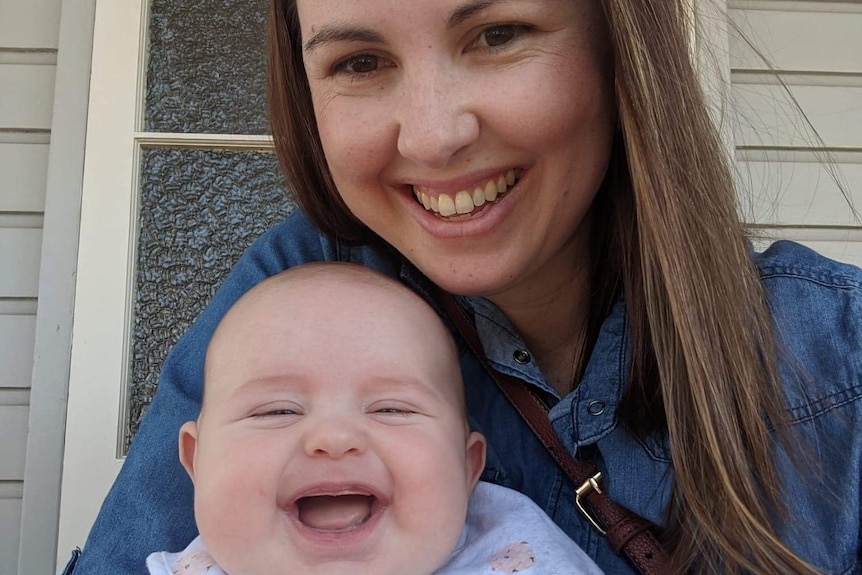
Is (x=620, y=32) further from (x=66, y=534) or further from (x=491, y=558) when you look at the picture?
(x=66, y=534)

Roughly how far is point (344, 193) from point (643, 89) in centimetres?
54

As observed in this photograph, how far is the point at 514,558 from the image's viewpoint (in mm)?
1117

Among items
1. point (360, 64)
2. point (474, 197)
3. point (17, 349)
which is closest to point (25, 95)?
point (17, 349)

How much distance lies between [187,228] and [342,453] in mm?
1819

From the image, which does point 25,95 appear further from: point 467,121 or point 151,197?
point 467,121

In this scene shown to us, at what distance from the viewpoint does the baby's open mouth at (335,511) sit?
105 centimetres

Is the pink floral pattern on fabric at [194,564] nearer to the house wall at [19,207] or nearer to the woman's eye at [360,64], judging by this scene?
the woman's eye at [360,64]

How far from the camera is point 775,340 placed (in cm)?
112

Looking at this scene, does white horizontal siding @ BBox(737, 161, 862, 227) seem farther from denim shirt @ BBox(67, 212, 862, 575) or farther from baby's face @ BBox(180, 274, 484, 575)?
baby's face @ BBox(180, 274, 484, 575)

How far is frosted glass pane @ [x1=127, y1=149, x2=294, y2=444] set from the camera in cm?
259

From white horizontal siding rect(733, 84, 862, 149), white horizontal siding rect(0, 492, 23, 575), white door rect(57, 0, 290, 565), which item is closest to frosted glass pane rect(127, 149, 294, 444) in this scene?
white door rect(57, 0, 290, 565)

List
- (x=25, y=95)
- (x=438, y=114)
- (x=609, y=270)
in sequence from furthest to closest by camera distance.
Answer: (x=25, y=95)
(x=609, y=270)
(x=438, y=114)

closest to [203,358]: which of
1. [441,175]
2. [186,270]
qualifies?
[441,175]

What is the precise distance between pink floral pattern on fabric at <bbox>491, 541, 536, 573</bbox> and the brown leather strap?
0.18 metres
